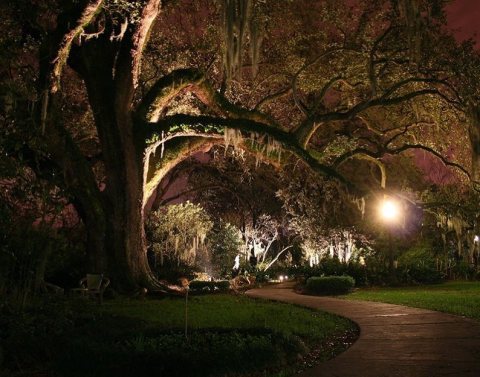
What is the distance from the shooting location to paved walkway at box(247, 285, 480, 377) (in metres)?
5.66

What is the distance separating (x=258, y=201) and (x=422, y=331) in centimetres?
2800

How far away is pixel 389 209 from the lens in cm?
1385

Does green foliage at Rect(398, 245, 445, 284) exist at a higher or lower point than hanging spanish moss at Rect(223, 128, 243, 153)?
lower

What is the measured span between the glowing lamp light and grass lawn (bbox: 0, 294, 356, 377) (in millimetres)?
5093

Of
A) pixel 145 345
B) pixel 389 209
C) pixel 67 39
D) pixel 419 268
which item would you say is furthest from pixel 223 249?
pixel 145 345

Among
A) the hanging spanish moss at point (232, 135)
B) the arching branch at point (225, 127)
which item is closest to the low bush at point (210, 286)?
the hanging spanish moss at point (232, 135)

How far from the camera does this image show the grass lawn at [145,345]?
5.61m

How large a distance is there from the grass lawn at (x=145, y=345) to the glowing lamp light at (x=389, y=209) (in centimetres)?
509

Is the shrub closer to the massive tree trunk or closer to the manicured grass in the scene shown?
the massive tree trunk

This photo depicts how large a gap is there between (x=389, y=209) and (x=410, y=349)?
7.41 metres

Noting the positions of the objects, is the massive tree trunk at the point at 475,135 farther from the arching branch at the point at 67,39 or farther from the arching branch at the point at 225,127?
the arching branch at the point at 67,39

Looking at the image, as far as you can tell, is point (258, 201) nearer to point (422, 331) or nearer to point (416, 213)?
point (416, 213)

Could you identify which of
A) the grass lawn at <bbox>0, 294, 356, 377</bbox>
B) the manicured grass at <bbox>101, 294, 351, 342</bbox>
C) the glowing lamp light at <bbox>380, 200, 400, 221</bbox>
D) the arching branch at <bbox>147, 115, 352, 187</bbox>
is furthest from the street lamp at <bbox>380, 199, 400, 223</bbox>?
the grass lawn at <bbox>0, 294, 356, 377</bbox>

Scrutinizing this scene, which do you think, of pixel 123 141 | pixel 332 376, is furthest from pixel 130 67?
pixel 332 376
